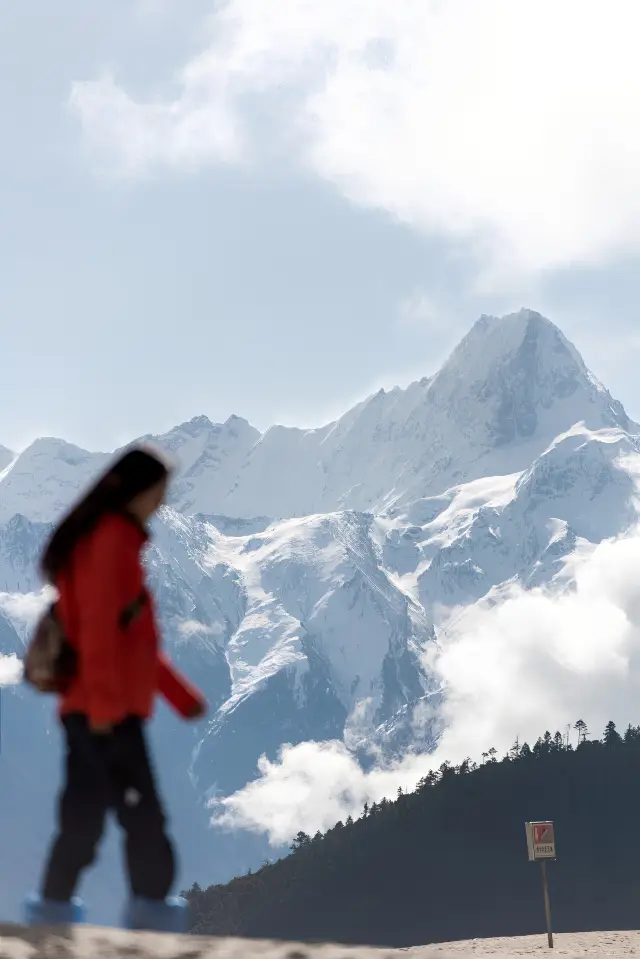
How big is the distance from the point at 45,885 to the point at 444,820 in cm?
8630

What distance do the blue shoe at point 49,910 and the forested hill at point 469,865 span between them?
65.9 meters

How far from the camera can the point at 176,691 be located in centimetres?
636

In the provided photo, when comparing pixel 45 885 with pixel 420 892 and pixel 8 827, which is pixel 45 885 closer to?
pixel 8 827

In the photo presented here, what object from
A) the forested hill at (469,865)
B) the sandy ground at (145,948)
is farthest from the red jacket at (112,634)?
the forested hill at (469,865)

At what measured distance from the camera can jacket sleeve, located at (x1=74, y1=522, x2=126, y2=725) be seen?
5.89 m

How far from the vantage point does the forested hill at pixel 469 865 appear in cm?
7462

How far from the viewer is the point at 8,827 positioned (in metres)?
9.66

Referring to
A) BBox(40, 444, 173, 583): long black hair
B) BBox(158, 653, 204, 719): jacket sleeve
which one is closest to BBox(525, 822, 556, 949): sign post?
BBox(158, 653, 204, 719): jacket sleeve

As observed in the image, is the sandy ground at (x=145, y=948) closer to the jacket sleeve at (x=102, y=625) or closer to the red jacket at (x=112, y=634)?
the red jacket at (x=112, y=634)

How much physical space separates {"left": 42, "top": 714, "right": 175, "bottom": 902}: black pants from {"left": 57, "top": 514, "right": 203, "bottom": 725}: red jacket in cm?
15

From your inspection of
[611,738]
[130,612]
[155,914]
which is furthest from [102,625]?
[611,738]

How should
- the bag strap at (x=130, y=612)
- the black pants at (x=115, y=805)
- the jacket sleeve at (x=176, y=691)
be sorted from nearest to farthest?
the bag strap at (x=130, y=612)
the black pants at (x=115, y=805)
the jacket sleeve at (x=176, y=691)

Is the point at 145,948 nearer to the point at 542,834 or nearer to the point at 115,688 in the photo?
the point at 115,688

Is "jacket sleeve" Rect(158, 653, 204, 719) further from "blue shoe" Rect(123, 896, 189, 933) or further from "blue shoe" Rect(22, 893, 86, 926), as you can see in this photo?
"blue shoe" Rect(22, 893, 86, 926)
